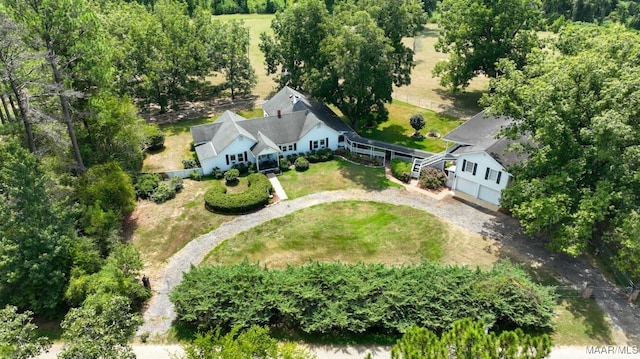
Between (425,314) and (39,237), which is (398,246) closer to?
(425,314)

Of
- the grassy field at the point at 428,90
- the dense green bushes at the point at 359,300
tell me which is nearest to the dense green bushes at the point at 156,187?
the dense green bushes at the point at 359,300

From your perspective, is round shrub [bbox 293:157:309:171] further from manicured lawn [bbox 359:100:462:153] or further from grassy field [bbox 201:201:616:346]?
manicured lawn [bbox 359:100:462:153]

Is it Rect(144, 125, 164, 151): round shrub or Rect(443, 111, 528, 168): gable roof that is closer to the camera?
Rect(443, 111, 528, 168): gable roof

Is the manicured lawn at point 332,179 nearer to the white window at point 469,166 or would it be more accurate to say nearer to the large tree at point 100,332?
the white window at point 469,166

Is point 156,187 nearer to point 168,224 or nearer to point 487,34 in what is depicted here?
point 168,224

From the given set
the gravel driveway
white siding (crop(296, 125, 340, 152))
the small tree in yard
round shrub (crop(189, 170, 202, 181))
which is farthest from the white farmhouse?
the gravel driveway

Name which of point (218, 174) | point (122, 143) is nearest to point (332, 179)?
point (218, 174)
